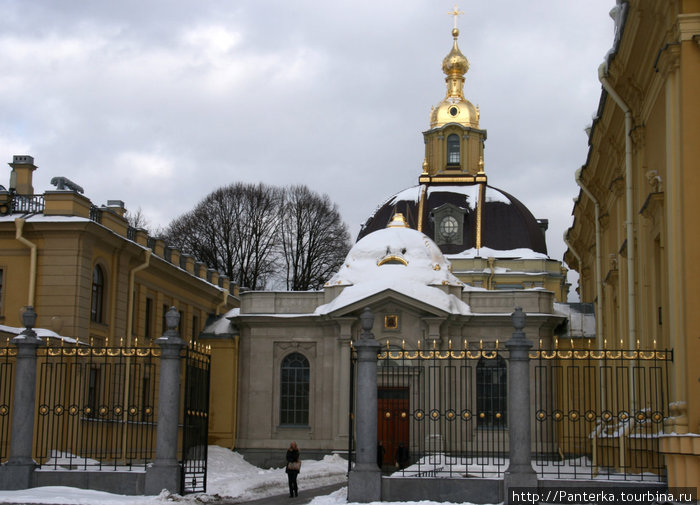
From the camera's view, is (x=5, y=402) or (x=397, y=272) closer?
(x=5, y=402)

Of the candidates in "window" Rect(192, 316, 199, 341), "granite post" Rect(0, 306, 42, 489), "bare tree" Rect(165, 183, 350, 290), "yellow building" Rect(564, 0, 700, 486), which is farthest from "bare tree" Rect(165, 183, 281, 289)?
"granite post" Rect(0, 306, 42, 489)

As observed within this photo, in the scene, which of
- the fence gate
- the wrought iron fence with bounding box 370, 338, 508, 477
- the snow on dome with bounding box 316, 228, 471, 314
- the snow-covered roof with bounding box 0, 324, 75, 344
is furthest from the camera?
the snow on dome with bounding box 316, 228, 471, 314

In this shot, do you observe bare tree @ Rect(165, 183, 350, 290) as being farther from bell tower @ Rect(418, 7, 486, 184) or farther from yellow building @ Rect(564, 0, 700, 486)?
yellow building @ Rect(564, 0, 700, 486)

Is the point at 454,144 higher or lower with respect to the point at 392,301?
higher

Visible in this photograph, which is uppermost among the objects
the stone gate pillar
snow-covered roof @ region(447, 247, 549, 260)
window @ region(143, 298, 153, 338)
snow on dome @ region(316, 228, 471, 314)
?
snow-covered roof @ region(447, 247, 549, 260)

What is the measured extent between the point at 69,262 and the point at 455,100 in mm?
41064

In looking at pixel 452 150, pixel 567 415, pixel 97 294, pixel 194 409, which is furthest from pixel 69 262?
pixel 452 150

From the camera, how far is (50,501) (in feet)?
57.7

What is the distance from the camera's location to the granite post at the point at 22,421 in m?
18.9

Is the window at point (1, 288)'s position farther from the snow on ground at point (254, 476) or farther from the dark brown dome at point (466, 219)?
the dark brown dome at point (466, 219)

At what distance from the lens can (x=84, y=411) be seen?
1866 cm

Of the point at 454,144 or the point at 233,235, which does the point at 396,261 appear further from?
the point at 454,144

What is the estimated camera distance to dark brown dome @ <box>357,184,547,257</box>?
55375 mm

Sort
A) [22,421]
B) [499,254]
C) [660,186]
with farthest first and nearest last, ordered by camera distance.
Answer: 1. [499,254]
2. [22,421]
3. [660,186]
